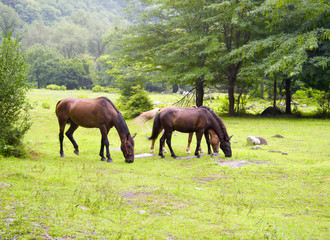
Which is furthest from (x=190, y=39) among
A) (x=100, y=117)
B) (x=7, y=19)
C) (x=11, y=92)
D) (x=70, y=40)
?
(x=7, y=19)

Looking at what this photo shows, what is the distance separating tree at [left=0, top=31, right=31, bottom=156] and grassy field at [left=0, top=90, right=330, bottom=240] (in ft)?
2.81

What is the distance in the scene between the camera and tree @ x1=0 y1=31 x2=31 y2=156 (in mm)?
9000

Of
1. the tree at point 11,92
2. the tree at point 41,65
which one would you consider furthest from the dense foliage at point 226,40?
the tree at point 41,65

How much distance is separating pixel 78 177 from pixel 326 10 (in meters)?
21.5

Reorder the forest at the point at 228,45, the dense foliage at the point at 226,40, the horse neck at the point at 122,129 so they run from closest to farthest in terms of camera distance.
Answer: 1. the horse neck at the point at 122,129
2. the forest at the point at 228,45
3. the dense foliage at the point at 226,40

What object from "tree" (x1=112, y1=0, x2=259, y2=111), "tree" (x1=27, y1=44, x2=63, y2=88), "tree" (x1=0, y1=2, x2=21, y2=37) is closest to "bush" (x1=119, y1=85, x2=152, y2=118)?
"tree" (x1=112, y1=0, x2=259, y2=111)

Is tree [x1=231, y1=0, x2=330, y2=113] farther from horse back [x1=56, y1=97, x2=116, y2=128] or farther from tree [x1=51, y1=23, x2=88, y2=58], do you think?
tree [x1=51, y1=23, x2=88, y2=58]

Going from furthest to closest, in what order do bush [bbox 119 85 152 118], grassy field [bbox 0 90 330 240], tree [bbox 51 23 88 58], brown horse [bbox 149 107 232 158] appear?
tree [bbox 51 23 88 58]
bush [bbox 119 85 152 118]
brown horse [bbox 149 107 232 158]
grassy field [bbox 0 90 330 240]

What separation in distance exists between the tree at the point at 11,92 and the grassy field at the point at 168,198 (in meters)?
0.85

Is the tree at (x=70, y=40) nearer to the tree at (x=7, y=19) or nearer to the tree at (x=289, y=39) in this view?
the tree at (x=7, y=19)

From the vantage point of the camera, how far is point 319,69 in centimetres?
2245

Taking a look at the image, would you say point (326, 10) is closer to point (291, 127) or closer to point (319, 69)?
point (319, 69)

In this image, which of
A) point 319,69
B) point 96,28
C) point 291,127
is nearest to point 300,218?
point 291,127

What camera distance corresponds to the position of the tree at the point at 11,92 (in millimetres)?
9000
